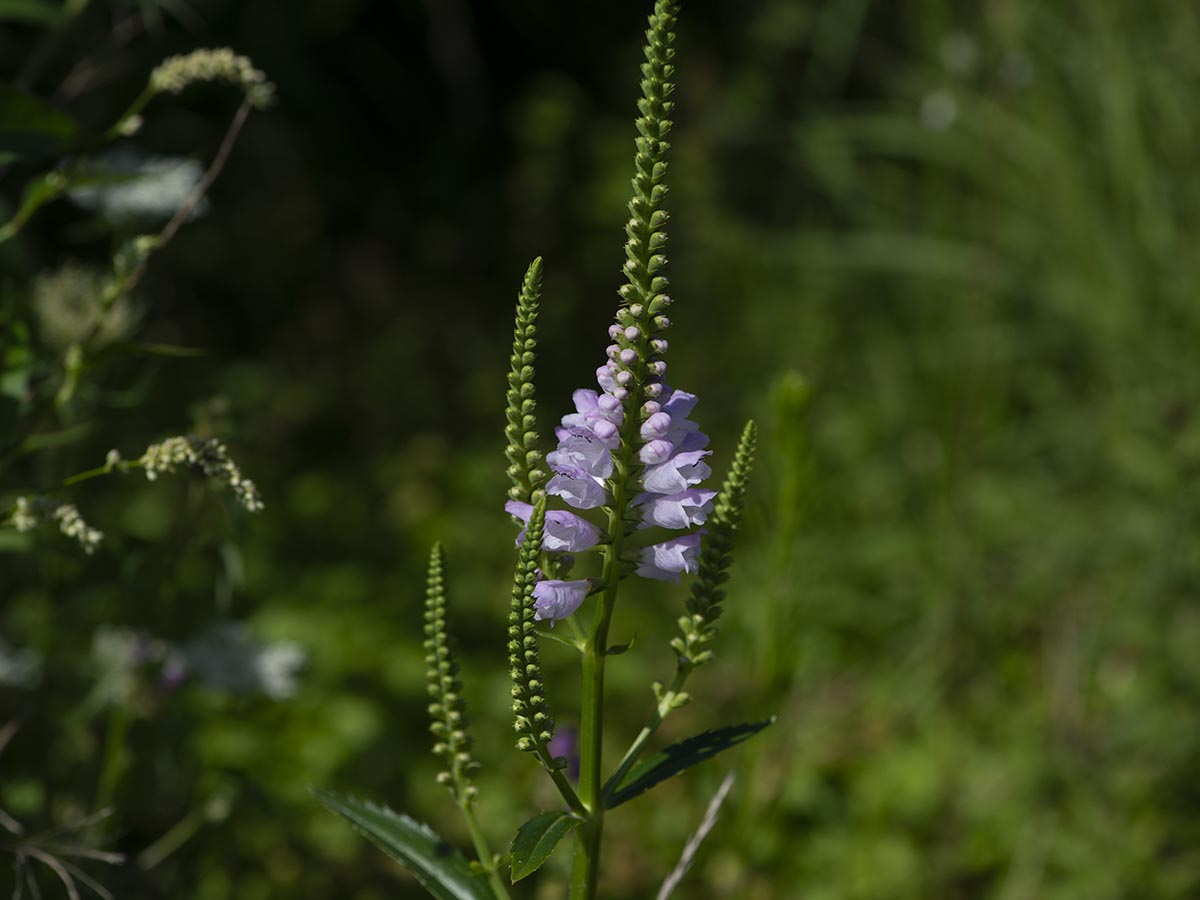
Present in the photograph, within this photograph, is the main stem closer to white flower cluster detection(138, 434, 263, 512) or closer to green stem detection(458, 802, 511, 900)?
green stem detection(458, 802, 511, 900)

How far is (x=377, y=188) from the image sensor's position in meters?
5.39

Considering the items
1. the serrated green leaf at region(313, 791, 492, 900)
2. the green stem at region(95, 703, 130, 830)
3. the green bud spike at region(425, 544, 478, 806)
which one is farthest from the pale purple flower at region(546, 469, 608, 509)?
the green stem at region(95, 703, 130, 830)

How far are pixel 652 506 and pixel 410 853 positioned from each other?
42 centimetres

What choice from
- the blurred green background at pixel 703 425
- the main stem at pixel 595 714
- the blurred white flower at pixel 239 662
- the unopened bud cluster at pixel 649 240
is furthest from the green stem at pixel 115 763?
the unopened bud cluster at pixel 649 240

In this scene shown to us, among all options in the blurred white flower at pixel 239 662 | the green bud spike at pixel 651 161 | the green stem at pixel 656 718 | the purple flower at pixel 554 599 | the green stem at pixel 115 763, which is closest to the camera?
the green bud spike at pixel 651 161

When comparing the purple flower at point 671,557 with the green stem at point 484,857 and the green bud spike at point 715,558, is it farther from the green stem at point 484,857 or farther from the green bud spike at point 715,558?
the green stem at point 484,857

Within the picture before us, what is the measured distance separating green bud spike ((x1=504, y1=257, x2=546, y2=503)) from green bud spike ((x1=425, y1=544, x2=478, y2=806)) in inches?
3.7

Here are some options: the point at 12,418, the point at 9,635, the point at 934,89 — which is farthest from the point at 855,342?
the point at 12,418

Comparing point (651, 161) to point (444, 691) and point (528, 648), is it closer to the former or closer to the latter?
point (528, 648)

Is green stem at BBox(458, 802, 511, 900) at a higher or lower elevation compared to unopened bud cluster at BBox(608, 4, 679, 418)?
lower

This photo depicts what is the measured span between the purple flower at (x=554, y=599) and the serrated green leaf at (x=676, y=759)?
20 cm

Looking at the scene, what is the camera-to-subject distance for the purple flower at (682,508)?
103 centimetres

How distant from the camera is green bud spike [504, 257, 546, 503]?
0.95m

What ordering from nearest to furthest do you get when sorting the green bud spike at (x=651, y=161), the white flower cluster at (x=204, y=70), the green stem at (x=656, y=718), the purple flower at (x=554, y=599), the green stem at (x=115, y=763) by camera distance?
1. the green bud spike at (x=651, y=161)
2. the purple flower at (x=554, y=599)
3. the green stem at (x=656, y=718)
4. the white flower cluster at (x=204, y=70)
5. the green stem at (x=115, y=763)
